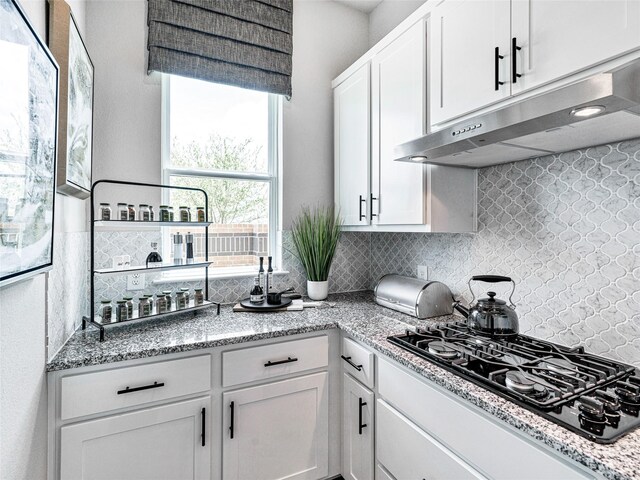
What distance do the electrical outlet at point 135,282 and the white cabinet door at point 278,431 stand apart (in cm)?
85

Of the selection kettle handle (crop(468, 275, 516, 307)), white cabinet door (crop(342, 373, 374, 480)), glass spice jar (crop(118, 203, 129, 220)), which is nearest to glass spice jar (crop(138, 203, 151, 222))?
glass spice jar (crop(118, 203, 129, 220))

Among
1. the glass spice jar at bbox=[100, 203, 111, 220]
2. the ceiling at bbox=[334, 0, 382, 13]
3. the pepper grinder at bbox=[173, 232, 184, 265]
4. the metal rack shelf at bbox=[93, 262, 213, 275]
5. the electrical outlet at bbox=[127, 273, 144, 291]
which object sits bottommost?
the electrical outlet at bbox=[127, 273, 144, 291]

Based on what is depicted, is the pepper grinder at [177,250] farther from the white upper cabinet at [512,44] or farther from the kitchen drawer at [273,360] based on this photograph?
the white upper cabinet at [512,44]

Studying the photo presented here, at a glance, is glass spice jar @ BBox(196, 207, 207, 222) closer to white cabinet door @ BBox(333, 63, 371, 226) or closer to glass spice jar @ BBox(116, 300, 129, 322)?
glass spice jar @ BBox(116, 300, 129, 322)

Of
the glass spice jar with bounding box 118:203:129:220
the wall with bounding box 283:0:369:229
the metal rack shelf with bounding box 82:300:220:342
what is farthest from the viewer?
the wall with bounding box 283:0:369:229

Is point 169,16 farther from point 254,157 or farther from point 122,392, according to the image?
point 122,392

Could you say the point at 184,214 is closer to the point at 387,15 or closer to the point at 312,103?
the point at 312,103

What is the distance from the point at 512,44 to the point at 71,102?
5.35 feet

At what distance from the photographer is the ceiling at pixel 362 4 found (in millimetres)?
2582

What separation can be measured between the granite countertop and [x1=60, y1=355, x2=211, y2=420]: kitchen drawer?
2.4 inches

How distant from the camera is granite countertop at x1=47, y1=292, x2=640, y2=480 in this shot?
0.78 metres

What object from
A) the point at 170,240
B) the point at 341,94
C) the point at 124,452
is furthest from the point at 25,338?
the point at 341,94

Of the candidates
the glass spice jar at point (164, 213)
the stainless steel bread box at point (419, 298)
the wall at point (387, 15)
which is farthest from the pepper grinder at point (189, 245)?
the wall at point (387, 15)

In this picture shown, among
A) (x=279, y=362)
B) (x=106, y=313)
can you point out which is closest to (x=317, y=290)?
(x=279, y=362)
